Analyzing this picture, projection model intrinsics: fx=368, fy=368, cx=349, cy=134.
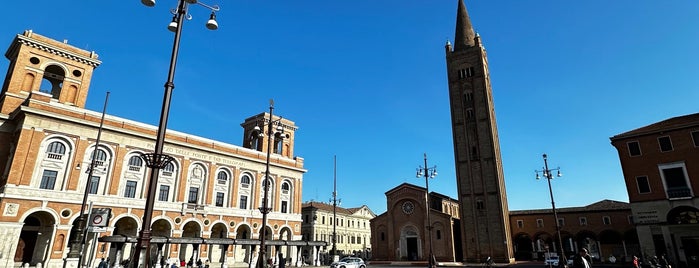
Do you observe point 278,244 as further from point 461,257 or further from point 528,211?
point 528,211

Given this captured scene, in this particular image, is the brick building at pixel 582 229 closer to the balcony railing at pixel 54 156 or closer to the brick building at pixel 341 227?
the brick building at pixel 341 227

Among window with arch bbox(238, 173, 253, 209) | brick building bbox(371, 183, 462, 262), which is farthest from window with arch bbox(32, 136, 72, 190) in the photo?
brick building bbox(371, 183, 462, 262)

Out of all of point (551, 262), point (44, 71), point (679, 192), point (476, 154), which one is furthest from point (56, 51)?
point (679, 192)

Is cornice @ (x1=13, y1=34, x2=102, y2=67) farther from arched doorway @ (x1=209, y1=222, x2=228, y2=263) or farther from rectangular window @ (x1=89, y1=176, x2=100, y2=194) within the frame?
arched doorway @ (x1=209, y1=222, x2=228, y2=263)

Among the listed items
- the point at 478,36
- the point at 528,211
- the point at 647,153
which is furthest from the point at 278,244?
the point at 478,36

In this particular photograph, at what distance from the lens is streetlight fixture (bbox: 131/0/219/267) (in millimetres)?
8133

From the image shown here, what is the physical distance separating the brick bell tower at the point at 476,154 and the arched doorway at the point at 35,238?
143ft

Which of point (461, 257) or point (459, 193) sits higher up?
point (459, 193)

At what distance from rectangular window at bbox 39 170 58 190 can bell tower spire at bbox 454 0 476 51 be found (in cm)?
5263

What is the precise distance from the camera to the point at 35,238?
95.2 ft

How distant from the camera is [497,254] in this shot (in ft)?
150

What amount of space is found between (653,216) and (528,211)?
25478 millimetres

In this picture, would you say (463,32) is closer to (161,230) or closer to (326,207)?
(326,207)

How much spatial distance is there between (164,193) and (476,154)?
38.8 m
